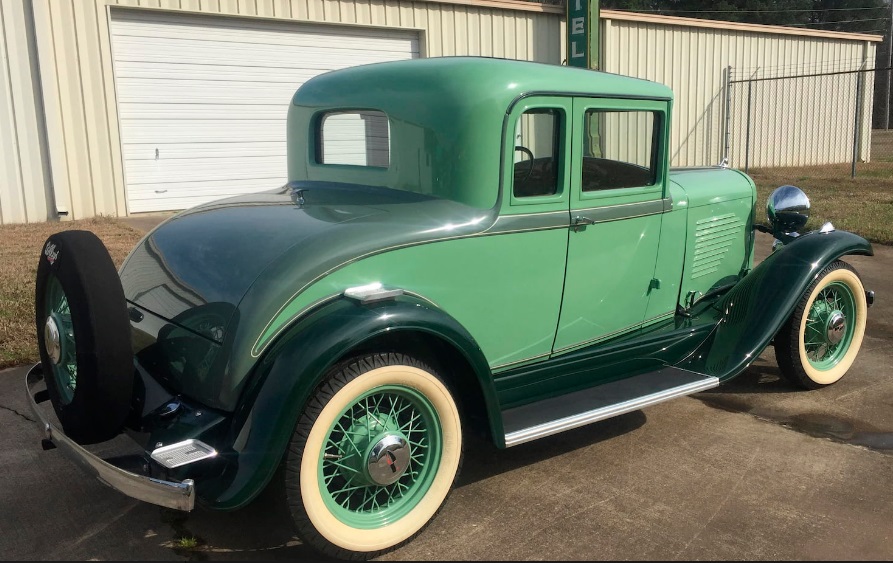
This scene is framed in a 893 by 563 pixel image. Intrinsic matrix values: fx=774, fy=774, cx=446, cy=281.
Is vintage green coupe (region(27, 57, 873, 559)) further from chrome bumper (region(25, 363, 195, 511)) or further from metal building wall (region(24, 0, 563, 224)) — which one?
metal building wall (region(24, 0, 563, 224))

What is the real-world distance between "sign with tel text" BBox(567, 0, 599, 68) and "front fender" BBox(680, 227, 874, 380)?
30.5 feet

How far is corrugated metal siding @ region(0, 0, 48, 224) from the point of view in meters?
8.97

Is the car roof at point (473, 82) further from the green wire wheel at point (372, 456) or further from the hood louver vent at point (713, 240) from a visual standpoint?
the green wire wheel at point (372, 456)

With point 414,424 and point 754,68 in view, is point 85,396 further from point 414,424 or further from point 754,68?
point 754,68

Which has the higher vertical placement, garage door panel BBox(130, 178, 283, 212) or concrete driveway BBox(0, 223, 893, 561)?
garage door panel BBox(130, 178, 283, 212)

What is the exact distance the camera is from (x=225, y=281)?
9.11 ft

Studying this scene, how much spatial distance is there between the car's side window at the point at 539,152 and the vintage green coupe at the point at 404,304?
0.01m

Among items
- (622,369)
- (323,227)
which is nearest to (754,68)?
(622,369)

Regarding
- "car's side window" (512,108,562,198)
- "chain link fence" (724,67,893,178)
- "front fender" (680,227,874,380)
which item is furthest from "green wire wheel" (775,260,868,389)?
"chain link fence" (724,67,893,178)

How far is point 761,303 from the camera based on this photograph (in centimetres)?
411

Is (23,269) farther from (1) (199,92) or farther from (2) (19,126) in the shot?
(1) (199,92)

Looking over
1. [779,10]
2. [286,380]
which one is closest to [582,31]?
[286,380]

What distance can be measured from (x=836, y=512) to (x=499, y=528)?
52.1 inches

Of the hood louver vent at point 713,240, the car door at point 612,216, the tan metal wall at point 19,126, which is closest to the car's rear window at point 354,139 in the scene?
the car door at point 612,216
